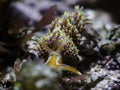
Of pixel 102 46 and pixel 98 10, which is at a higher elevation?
pixel 98 10

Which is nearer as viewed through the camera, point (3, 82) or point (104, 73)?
point (3, 82)

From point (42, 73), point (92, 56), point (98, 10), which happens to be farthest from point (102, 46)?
point (98, 10)

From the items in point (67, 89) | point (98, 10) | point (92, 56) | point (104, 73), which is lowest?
point (67, 89)

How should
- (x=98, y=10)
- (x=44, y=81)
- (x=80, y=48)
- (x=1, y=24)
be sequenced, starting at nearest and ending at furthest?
1. (x=44, y=81)
2. (x=80, y=48)
3. (x=1, y=24)
4. (x=98, y=10)

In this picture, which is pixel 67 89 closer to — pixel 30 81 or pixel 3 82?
pixel 30 81

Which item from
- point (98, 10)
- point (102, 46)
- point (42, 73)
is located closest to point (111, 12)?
point (98, 10)

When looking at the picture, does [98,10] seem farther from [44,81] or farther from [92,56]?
[44,81]

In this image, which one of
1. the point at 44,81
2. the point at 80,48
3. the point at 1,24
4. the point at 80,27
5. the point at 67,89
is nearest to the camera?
the point at 44,81
